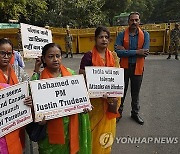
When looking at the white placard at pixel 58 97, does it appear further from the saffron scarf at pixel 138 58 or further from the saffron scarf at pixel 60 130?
the saffron scarf at pixel 138 58

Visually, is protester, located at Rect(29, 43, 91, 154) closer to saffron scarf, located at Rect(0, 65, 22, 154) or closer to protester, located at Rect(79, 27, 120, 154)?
saffron scarf, located at Rect(0, 65, 22, 154)

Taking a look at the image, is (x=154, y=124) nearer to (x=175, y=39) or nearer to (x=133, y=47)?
(x=133, y=47)

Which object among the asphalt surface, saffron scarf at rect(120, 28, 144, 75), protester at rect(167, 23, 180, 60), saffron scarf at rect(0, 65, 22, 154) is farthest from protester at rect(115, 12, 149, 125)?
→ protester at rect(167, 23, 180, 60)

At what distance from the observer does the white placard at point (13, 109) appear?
7.65ft

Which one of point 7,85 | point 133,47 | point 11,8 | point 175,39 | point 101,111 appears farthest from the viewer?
point 11,8

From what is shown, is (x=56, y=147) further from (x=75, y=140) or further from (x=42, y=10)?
(x=42, y=10)

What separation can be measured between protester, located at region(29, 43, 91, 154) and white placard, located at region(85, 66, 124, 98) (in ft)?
1.01

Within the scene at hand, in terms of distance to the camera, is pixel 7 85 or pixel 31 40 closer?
pixel 7 85

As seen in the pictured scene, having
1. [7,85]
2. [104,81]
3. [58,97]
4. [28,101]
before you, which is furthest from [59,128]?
[104,81]

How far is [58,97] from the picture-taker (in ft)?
8.48

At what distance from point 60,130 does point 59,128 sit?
0.07 ft

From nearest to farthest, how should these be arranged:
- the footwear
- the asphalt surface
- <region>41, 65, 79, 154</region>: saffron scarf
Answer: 1. <region>41, 65, 79, 154</region>: saffron scarf
2. the asphalt surface
3. the footwear

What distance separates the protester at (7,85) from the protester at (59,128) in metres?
0.22

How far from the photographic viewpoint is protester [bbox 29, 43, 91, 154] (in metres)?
2.65
